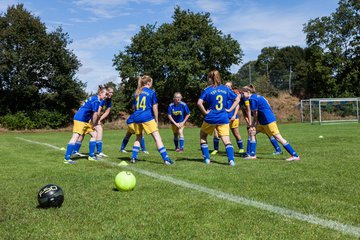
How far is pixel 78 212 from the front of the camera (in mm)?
4562

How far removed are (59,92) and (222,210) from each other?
39.2 metres

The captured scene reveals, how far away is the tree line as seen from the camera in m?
38.9

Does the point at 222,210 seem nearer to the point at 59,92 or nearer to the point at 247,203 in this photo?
the point at 247,203

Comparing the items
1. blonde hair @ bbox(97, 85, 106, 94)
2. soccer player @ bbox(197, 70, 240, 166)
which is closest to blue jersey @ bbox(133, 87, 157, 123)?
soccer player @ bbox(197, 70, 240, 166)

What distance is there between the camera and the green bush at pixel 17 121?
3778cm

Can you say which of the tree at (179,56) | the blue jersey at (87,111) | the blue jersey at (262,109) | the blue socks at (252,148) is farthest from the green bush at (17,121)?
the blue jersey at (262,109)

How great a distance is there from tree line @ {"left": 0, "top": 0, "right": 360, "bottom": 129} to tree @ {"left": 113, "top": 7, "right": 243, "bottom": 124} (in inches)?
4.6

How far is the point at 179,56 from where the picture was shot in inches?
1734

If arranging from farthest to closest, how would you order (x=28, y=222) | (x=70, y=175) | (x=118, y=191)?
(x=70, y=175)
(x=118, y=191)
(x=28, y=222)

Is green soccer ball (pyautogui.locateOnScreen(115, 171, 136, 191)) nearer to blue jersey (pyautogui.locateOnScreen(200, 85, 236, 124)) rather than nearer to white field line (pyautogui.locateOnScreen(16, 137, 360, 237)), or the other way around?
white field line (pyautogui.locateOnScreen(16, 137, 360, 237))

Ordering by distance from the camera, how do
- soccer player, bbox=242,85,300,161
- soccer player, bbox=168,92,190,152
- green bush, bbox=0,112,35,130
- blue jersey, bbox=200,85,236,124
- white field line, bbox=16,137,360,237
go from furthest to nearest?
1. green bush, bbox=0,112,35,130
2. soccer player, bbox=168,92,190,152
3. soccer player, bbox=242,85,300,161
4. blue jersey, bbox=200,85,236,124
5. white field line, bbox=16,137,360,237

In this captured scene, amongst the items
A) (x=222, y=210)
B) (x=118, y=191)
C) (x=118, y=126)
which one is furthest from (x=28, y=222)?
(x=118, y=126)

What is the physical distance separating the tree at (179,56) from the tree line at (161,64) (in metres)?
0.12

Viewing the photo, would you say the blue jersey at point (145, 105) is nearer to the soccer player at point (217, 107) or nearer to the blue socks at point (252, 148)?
the soccer player at point (217, 107)
